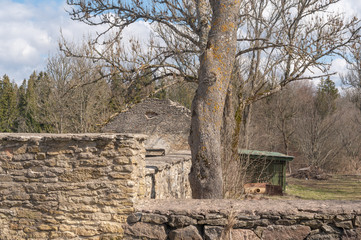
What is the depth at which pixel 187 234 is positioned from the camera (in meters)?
4.52

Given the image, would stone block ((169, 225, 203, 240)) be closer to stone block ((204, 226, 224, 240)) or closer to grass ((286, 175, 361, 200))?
stone block ((204, 226, 224, 240))

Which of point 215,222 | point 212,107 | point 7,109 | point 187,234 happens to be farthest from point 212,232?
point 7,109

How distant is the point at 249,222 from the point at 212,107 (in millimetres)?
2332

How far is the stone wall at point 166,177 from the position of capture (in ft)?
20.5

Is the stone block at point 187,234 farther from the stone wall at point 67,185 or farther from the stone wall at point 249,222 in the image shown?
the stone wall at point 67,185

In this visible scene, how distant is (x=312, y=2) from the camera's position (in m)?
11.4

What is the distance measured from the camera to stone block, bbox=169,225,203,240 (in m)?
4.51

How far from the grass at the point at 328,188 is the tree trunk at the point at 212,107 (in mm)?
9164

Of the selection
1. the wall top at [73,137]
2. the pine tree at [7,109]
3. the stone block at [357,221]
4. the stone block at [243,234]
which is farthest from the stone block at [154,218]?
the pine tree at [7,109]

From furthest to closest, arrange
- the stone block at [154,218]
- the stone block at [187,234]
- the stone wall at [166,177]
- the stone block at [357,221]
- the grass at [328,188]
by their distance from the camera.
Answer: the grass at [328,188] < the stone wall at [166,177] < the stone block at [154,218] < the stone block at [187,234] < the stone block at [357,221]

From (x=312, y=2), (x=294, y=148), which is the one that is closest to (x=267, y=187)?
(x=312, y=2)

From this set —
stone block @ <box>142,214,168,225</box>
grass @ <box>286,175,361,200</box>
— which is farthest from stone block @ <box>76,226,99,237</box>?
grass @ <box>286,175,361,200</box>

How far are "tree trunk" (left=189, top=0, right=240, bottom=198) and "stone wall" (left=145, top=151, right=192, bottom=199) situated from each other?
669 mm

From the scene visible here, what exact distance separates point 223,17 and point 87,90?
16.7m
